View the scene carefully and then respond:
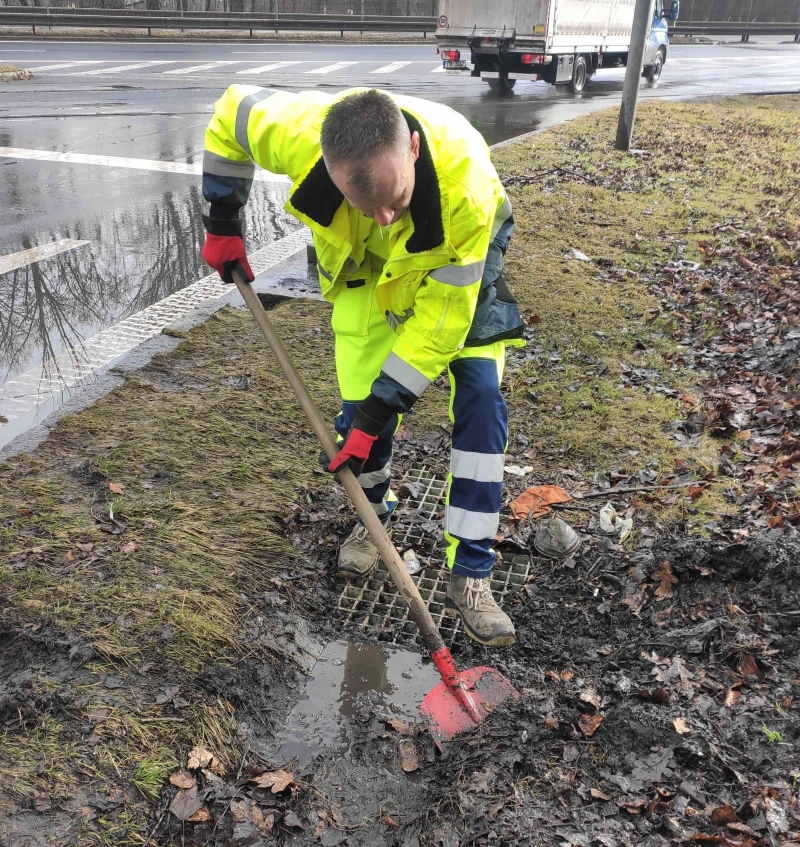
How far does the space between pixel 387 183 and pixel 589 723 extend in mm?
1986

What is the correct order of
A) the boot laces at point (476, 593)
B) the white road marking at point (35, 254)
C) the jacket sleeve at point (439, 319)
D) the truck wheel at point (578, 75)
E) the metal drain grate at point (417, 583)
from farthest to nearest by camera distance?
the truck wheel at point (578, 75)
the white road marking at point (35, 254)
the metal drain grate at point (417, 583)
the boot laces at point (476, 593)
the jacket sleeve at point (439, 319)

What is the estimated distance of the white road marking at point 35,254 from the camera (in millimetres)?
6055

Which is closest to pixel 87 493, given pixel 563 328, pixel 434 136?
pixel 434 136

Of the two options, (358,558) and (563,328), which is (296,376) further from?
(563,328)

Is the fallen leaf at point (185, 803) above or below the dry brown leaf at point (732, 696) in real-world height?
below

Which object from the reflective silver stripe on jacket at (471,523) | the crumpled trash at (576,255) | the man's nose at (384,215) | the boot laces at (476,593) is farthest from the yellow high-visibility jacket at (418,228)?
the crumpled trash at (576,255)

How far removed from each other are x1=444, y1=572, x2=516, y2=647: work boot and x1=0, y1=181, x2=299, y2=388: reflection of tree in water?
3000mm

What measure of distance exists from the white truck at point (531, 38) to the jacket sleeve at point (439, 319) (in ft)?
50.8

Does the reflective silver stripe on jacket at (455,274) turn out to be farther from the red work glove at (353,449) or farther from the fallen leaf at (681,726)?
the fallen leaf at (681,726)

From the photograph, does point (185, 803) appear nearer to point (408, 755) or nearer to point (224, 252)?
point (408, 755)

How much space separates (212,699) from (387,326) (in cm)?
159

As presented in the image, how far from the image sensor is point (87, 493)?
11.4 feet

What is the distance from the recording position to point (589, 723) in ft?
8.62

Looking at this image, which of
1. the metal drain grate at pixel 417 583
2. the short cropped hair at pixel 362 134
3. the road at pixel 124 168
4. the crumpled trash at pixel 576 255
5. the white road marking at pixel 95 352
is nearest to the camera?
the short cropped hair at pixel 362 134
